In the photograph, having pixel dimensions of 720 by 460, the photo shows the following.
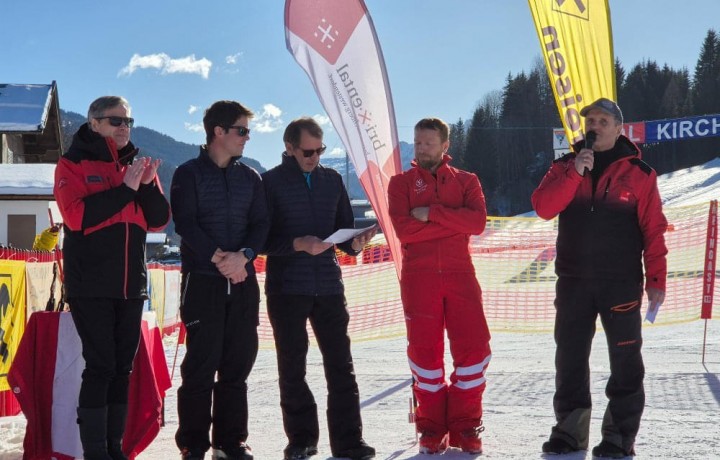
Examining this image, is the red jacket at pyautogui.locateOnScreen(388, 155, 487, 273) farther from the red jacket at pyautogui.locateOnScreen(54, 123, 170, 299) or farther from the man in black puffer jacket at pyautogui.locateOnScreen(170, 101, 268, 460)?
the red jacket at pyautogui.locateOnScreen(54, 123, 170, 299)

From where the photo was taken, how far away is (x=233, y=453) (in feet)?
12.9

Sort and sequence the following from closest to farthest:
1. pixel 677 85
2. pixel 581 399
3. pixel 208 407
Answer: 1. pixel 208 407
2. pixel 581 399
3. pixel 677 85

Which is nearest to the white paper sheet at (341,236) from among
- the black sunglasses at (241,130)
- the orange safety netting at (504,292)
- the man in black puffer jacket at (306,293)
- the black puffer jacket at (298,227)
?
the man in black puffer jacket at (306,293)

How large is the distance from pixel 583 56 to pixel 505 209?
82.6m

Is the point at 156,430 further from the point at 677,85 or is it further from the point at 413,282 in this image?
the point at 677,85

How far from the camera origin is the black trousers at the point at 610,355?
4.04 metres

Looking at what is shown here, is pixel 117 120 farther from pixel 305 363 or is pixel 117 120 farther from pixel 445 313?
pixel 445 313

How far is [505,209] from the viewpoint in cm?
8619

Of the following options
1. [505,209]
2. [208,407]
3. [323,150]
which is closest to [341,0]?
[323,150]

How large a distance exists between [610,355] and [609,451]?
19.7 inches

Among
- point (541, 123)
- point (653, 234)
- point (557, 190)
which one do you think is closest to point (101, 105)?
point (557, 190)

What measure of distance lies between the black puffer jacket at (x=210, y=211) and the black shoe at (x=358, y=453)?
1.09 metres

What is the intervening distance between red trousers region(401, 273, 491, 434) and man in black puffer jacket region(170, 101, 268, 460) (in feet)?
2.93

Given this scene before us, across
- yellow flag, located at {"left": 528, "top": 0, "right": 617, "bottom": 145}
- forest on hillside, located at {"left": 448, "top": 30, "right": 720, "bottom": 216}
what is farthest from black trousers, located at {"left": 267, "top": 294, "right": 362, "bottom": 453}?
forest on hillside, located at {"left": 448, "top": 30, "right": 720, "bottom": 216}
